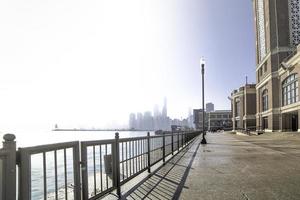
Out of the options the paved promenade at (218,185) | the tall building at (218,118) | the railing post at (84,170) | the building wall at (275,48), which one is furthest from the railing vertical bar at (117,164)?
the tall building at (218,118)

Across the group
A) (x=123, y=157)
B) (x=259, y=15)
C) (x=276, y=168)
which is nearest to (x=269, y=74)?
(x=259, y=15)

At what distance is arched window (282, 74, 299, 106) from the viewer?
54.6 meters

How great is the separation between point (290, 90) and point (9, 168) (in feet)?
196

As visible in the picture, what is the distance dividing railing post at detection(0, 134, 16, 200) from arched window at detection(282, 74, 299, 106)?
55.2m

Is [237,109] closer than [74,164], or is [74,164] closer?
[74,164]

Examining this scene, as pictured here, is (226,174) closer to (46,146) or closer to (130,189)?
(130,189)

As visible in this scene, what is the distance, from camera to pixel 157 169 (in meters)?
11.6

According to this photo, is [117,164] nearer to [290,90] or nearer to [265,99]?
[290,90]

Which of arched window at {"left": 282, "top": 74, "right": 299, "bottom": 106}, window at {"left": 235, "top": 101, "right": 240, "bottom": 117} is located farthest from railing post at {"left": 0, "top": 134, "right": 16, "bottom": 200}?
window at {"left": 235, "top": 101, "right": 240, "bottom": 117}

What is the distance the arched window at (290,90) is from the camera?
54578 mm

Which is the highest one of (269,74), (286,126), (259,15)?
(259,15)

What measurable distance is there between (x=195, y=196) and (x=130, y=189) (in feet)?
5.34

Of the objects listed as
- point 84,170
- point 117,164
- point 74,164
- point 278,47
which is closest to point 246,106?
point 278,47

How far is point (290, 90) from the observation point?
5772 cm
